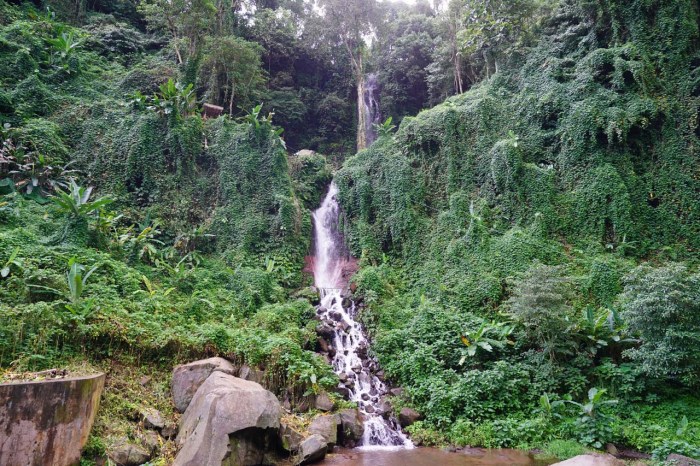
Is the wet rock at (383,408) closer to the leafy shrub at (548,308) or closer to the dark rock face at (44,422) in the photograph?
the leafy shrub at (548,308)

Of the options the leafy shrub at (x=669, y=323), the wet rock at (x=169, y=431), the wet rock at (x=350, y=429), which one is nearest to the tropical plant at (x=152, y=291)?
the wet rock at (x=169, y=431)

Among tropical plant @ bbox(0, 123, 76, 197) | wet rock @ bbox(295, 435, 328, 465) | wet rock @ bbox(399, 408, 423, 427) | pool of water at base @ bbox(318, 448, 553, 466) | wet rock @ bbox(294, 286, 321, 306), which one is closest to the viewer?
wet rock @ bbox(295, 435, 328, 465)

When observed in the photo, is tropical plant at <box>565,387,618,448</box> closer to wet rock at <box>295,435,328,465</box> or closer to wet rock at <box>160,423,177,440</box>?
wet rock at <box>295,435,328,465</box>

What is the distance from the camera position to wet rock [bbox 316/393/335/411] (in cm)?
898

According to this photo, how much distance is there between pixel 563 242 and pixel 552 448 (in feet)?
24.2

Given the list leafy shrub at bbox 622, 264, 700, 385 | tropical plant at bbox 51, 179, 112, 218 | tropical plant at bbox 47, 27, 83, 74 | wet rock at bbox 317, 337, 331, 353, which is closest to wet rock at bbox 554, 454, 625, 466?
leafy shrub at bbox 622, 264, 700, 385

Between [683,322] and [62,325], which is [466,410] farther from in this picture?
[62,325]

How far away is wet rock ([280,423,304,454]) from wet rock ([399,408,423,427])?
8.53ft

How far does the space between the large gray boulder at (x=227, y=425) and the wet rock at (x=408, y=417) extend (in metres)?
3.32

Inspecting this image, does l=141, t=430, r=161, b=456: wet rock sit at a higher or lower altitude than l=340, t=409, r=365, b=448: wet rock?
higher

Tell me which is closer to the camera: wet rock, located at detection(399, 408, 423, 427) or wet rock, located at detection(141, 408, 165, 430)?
wet rock, located at detection(141, 408, 165, 430)

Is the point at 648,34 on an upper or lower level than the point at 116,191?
upper

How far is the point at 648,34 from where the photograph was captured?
14383 millimetres

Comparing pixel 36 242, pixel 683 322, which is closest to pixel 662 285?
pixel 683 322
